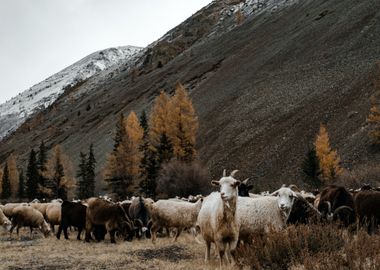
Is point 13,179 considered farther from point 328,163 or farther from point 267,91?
point 328,163

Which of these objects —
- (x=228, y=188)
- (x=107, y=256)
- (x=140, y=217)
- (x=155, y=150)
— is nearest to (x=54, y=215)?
(x=140, y=217)

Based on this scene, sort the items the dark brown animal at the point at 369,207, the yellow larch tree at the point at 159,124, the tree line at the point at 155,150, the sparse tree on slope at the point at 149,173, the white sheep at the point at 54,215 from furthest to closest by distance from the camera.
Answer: the yellow larch tree at the point at 159,124 → the tree line at the point at 155,150 → the sparse tree on slope at the point at 149,173 → the white sheep at the point at 54,215 → the dark brown animal at the point at 369,207

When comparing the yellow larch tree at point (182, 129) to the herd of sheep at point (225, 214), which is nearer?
the herd of sheep at point (225, 214)

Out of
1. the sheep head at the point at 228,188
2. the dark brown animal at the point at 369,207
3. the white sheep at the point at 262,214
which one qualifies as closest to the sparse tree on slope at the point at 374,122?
the dark brown animal at the point at 369,207

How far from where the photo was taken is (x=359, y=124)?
5456 cm

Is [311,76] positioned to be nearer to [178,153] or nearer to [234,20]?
[178,153]

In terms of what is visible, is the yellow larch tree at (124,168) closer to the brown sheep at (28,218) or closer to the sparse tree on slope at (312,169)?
the sparse tree on slope at (312,169)

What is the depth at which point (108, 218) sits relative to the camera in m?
19.1

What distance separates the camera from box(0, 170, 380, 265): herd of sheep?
37.5 feet

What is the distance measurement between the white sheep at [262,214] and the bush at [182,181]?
3209 centimetres

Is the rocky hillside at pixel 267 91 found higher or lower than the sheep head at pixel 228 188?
higher

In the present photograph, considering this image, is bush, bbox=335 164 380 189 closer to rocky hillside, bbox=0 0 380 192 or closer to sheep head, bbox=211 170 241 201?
rocky hillside, bbox=0 0 380 192

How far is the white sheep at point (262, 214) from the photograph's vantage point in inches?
472

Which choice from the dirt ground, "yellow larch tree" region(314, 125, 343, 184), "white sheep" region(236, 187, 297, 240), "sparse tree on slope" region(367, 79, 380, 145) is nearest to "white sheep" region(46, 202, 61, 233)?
the dirt ground
